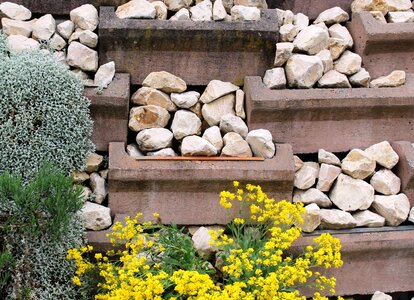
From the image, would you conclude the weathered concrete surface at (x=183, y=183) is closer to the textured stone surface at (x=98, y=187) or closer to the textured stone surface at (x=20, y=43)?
the textured stone surface at (x=98, y=187)

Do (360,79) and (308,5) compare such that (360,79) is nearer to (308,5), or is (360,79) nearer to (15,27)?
(308,5)

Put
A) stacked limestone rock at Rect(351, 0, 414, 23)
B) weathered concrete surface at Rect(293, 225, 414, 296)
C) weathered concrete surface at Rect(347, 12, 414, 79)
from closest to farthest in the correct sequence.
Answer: weathered concrete surface at Rect(293, 225, 414, 296) → weathered concrete surface at Rect(347, 12, 414, 79) → stacked limestone rock at Rect(351, 0, 414, 23)

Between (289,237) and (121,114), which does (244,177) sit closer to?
(289,237)

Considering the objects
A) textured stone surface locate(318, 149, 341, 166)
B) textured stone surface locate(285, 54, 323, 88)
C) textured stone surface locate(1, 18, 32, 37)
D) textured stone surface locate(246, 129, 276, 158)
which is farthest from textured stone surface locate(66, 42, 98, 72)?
textured stone surface locate(318, 149, 341, 166)

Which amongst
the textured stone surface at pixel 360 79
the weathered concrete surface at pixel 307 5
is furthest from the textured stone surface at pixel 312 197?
the weathered concrete surface at pixel 307 5

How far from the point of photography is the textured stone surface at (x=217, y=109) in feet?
12.8

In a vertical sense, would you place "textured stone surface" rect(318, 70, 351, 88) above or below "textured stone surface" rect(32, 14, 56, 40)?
below

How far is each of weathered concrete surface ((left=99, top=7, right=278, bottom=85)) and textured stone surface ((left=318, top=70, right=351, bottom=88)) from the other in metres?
0.31

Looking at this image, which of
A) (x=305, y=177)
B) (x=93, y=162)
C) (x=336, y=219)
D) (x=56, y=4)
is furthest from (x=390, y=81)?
(x=56, y=4)

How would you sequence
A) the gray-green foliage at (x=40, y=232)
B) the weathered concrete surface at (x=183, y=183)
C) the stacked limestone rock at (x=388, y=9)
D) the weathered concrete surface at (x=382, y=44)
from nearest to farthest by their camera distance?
the gray-green foliage at (x=40, y=232)
the weathered concrete surface at (x=183, y=183)
the weathered concrete surface at (x=382, y=44)
the stacked limestone rock at (x=388, y=9)

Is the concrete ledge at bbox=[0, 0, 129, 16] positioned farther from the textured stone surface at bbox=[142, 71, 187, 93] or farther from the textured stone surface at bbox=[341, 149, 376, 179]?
the textured stone surface at bbox=[341, 149, 376, 179]

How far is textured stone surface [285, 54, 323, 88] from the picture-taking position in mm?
3984

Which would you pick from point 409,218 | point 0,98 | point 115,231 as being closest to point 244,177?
point 115,231

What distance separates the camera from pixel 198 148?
12.1ft
